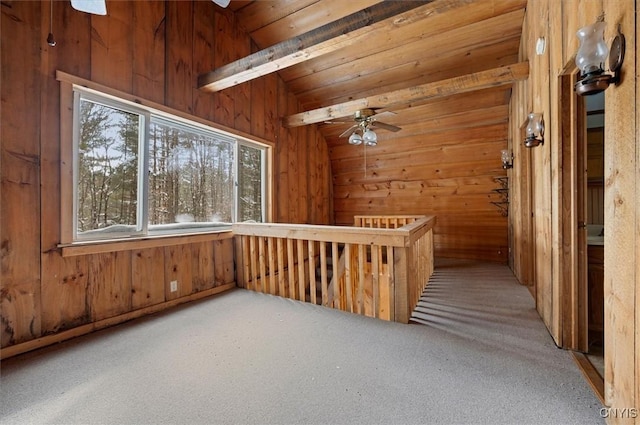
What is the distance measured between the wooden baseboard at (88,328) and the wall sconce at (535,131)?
357cm

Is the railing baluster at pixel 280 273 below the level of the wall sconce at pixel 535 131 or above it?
below

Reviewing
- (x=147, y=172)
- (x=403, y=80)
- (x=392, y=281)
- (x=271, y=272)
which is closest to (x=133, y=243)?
(x=147, y=172)

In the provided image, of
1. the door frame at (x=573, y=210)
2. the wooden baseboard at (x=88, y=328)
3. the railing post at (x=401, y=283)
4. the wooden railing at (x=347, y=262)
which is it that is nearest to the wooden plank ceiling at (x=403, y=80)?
the door frame at (x=573, y=210)

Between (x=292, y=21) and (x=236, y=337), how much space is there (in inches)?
151

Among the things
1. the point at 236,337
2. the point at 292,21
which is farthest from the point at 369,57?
the point at 236,337

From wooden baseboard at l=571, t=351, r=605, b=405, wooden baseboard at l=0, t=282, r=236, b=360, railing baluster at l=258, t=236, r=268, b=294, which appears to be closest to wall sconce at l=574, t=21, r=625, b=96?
wooden baseboard at l=571, t=351, r=605, b=405

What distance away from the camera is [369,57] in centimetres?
382

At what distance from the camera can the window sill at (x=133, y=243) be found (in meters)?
2.09

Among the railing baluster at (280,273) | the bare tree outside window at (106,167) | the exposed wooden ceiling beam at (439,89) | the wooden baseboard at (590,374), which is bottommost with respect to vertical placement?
the wooden baseboard at (590,374)

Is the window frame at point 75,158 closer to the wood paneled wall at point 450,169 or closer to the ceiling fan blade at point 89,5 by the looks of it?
the ceiling fan blade at point 89,5

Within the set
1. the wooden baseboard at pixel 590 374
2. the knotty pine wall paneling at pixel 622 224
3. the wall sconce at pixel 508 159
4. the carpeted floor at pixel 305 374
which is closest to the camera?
the knotty pine wall paneling at pixel 622 224

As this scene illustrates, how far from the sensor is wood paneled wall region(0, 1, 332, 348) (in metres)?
1.83

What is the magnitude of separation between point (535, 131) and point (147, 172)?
3541 mm

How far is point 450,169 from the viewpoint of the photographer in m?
4.79
